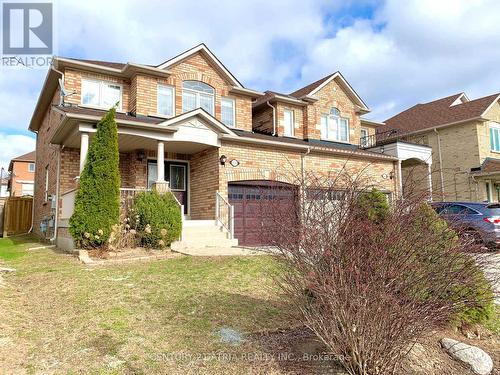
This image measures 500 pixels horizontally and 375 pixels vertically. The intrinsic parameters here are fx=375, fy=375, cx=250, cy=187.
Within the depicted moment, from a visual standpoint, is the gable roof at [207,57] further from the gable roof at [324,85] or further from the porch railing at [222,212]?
the porch railing at [222,212]

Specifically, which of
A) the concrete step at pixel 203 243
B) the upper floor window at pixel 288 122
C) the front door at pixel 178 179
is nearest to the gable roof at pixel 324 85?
the upper floor window at pixel 288 122

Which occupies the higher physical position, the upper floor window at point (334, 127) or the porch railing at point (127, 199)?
the upper floor window at point (334, 127)

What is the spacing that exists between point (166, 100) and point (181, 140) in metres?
3.03

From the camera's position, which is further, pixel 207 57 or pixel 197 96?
pixel 207 57

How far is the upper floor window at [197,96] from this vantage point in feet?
48.9

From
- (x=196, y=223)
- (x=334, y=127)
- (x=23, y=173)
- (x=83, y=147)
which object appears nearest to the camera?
(x=83, y=147)

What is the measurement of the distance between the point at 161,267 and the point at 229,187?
6231 mm

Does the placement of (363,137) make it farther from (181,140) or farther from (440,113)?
(181,140)

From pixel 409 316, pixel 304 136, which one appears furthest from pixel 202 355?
pixel 304 136

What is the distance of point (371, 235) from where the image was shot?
10.5ft

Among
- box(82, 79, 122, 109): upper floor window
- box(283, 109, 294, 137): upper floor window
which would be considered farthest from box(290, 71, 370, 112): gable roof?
box(82, 79, 122, 109): upper floor window

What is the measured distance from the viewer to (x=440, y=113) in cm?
2395

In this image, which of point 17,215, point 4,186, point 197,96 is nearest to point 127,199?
point 197,96

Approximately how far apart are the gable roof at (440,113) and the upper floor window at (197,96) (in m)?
14.7
